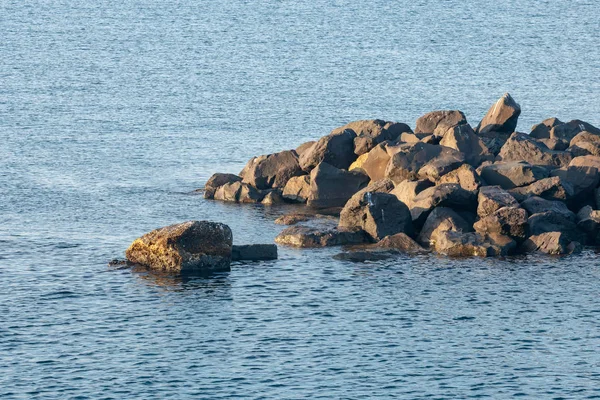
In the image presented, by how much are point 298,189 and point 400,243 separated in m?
14.9

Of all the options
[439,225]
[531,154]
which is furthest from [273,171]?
[439,225]

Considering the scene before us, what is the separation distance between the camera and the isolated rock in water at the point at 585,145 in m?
74.0

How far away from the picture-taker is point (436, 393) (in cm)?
4425

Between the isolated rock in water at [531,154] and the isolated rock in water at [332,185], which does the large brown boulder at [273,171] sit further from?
the isolated rock in water at [531,154]

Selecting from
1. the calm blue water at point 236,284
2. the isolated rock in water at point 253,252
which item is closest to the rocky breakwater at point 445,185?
the calm blue water at point 236,284

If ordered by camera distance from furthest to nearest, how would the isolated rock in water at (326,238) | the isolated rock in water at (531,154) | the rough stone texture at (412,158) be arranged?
the isolated rock in water at (531,154)
the rough stone texture at (412,158)
the isolated rock in water at (326,238)

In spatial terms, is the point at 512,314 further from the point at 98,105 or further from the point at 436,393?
the point at 98,105

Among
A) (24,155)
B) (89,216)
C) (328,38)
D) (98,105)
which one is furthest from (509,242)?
(328,38)

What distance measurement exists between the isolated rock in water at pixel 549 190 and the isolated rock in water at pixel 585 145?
→ 6.63 meters

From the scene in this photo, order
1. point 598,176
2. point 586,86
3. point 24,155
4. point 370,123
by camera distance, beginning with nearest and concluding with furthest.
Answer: point 598,176
point 370,123
point 24,155
point 586,86

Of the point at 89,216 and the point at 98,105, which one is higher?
the point at 98,105

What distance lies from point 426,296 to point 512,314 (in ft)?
15.4

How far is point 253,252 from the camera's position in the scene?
64062mm

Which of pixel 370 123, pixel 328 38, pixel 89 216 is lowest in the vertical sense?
pixel 89 216
